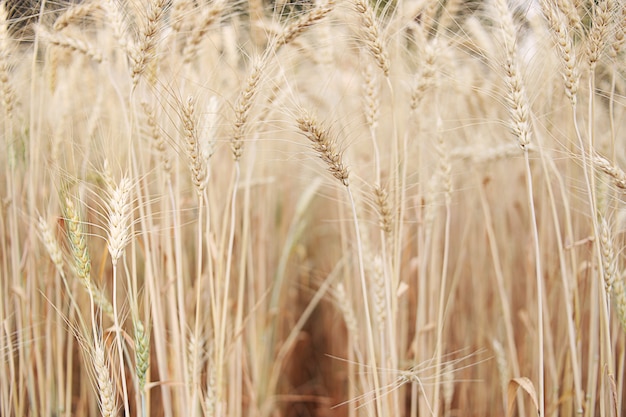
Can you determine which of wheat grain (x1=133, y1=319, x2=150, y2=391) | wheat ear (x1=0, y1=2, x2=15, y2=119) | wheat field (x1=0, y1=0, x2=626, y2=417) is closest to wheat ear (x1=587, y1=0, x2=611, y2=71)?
wheat field (x1=0, y1=0, x2=626, y2=417)

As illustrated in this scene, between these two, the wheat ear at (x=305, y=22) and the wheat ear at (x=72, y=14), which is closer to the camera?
the wheat ear at (x=305, y=22)

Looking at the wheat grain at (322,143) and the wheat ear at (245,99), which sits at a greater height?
the wheat ear at (245,99)

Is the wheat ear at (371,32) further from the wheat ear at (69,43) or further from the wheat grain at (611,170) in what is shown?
the wheat ear at (69,43)

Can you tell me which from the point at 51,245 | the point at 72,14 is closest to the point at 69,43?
the point at 72,14

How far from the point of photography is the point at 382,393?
109cm

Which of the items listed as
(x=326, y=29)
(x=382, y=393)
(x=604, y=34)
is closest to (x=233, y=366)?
(x=382, y=393)

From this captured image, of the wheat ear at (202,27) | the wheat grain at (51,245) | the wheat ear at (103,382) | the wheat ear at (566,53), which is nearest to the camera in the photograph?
the wheat ear at (103,382)

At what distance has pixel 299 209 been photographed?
1690 millimetres

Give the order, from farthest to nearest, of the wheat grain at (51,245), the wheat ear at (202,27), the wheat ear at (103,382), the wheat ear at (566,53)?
the wheat ear at (202,27)
the wheat grain at (51,245)
the wheat ear at (566,53)
the wheat ear at (103,382)

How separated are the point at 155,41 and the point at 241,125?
0.25 m

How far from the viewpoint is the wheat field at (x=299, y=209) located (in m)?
1.04

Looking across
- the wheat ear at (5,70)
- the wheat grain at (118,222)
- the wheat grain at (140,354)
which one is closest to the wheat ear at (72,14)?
the wheat ear at (5,70)

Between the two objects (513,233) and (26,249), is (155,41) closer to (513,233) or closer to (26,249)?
(26,249)

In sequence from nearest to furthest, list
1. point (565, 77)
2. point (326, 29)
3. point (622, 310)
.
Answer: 1. point (565, 77)
2. point (622, 310)
3. point (326, 29)
